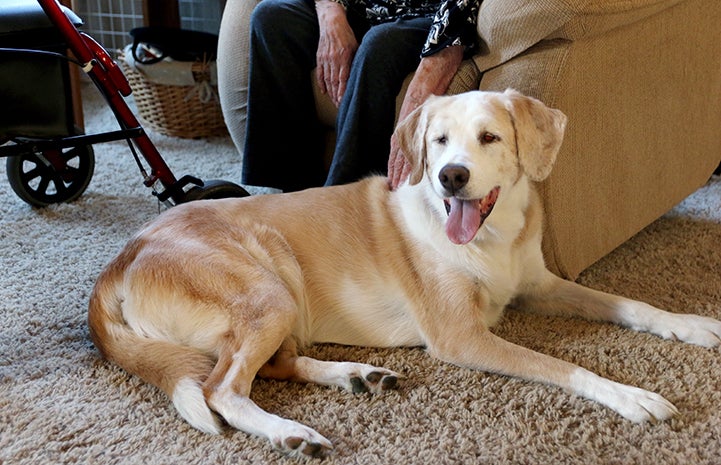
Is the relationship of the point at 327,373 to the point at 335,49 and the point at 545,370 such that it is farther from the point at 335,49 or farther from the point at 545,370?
the point at 335,49

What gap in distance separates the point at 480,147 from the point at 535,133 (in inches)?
4.9

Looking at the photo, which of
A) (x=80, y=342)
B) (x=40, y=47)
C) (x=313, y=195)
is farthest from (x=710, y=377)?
(x=40, y=47)

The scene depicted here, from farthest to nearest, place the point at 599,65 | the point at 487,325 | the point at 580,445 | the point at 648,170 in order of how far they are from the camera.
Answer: the point at 648,170
the point at 599,65
the point at 487,325
the point at 580,445

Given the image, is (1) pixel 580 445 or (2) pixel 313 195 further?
(2) pixel 313 195

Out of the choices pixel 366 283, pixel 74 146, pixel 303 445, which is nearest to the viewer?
pixel 303 445

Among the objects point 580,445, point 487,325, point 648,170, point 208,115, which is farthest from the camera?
point 208,115

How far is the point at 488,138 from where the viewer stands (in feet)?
4.87

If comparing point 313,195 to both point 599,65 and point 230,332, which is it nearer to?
point 230,332

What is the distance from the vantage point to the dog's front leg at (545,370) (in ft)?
4.48

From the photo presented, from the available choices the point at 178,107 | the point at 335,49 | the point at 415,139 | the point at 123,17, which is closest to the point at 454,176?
the point at 415,139

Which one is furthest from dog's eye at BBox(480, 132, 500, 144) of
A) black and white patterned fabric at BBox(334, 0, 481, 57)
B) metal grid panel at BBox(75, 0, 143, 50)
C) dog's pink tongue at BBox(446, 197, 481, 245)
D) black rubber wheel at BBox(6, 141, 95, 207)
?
metal grid panel at BBox(75, 0, 143, 50)

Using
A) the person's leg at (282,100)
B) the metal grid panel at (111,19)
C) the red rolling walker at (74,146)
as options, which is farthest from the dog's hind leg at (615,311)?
the metal grid panel at (111,19)

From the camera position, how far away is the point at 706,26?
6.96 ft

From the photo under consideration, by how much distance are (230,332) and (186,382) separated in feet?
0.43
